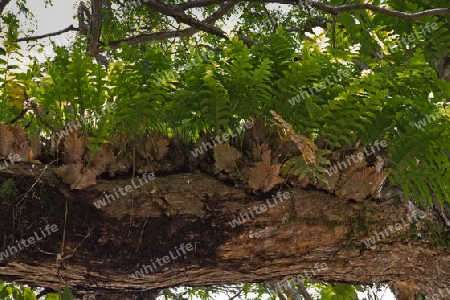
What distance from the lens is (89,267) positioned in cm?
173

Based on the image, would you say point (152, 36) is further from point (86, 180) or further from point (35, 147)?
point (86, 180)

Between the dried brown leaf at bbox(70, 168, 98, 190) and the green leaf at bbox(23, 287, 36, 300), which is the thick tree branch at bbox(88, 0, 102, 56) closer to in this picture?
the green leaf at bbox(23, 287, 36, 300)

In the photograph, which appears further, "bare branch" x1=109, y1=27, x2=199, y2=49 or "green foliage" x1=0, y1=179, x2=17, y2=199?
"bare branch" x1=109, y1=27, x2=199, y2=49

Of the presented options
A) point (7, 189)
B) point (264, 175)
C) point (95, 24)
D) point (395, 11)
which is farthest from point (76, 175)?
point (95, 24)

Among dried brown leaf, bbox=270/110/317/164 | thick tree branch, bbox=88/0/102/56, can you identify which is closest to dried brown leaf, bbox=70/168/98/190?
dried brown leaf, bbox=270/110/317/164

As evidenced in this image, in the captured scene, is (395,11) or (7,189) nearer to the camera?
(7,189)

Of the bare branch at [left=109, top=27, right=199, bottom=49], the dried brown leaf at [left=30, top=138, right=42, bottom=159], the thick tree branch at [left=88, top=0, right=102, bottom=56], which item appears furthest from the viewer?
the bare branch at [left=109, top=27, right=199, bottom=49]

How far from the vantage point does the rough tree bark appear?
1.69 meters

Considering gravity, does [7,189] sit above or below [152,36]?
below

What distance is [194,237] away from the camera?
1754 millimetres

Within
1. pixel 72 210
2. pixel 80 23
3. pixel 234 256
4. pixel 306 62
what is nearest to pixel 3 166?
pixel 72 210

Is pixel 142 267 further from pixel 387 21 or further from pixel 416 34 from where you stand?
pixel 387 21

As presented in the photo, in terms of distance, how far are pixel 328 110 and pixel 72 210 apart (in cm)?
101

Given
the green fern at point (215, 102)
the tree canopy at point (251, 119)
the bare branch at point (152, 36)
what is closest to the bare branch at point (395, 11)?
the tree canopy at point (251, 119)
